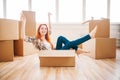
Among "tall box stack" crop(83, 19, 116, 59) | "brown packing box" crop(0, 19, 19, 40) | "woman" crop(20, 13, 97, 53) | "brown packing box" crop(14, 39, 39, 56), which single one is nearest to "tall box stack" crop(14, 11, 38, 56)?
"brown packing box" crop(14, 39, 39, 56)

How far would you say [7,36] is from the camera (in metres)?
3.15

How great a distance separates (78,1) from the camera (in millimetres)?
5875

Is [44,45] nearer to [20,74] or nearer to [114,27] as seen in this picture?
[20,74]

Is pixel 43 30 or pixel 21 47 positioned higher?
pixel 43 30

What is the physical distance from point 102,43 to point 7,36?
1636 mm

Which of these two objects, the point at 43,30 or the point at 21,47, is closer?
the point at 43,30

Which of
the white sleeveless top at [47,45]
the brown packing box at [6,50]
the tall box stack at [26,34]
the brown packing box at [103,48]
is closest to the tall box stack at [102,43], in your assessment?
the brown packing box at [103,48]

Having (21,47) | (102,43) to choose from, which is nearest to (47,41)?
(102,43)

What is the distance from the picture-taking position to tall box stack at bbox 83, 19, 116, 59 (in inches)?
140

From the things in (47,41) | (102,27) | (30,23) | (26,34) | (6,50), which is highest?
(30,23)

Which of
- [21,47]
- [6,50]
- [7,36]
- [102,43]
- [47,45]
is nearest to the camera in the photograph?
[47,45]

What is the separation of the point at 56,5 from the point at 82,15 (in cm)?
82

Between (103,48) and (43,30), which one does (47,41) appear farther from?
(103,48)

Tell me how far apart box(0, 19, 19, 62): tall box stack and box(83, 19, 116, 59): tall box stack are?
1389 mm
